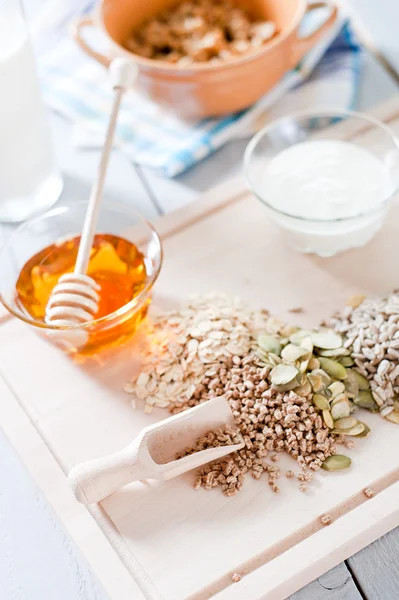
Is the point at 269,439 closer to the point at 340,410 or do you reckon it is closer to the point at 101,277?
the point at 340,410

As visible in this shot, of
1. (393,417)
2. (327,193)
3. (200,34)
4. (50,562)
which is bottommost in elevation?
(50,562)

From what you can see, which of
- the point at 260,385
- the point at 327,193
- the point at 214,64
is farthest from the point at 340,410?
the point at 214,64

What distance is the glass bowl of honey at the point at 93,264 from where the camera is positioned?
1.03 m

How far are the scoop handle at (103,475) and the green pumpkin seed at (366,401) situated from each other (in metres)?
0.29

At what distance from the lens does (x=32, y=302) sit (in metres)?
1.05

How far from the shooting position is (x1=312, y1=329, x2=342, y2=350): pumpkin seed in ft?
3.26

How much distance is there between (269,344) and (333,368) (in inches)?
3.6

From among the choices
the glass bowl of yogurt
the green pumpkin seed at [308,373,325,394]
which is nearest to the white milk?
the glass bowl of yogurt

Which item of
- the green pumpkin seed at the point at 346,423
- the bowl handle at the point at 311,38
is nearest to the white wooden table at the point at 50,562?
the green pumpkin seed at the point at 346,423

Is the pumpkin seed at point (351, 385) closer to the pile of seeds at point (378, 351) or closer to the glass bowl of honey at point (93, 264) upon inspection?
the pile of seeds at point (378, 351)

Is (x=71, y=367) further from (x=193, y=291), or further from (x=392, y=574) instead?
(x=392, y=574)

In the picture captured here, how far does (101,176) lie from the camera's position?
1.08 metres

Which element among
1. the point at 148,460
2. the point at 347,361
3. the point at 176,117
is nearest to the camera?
the point at 148,460

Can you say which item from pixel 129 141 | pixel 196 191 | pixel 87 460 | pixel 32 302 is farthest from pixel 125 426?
pixel 129 141
